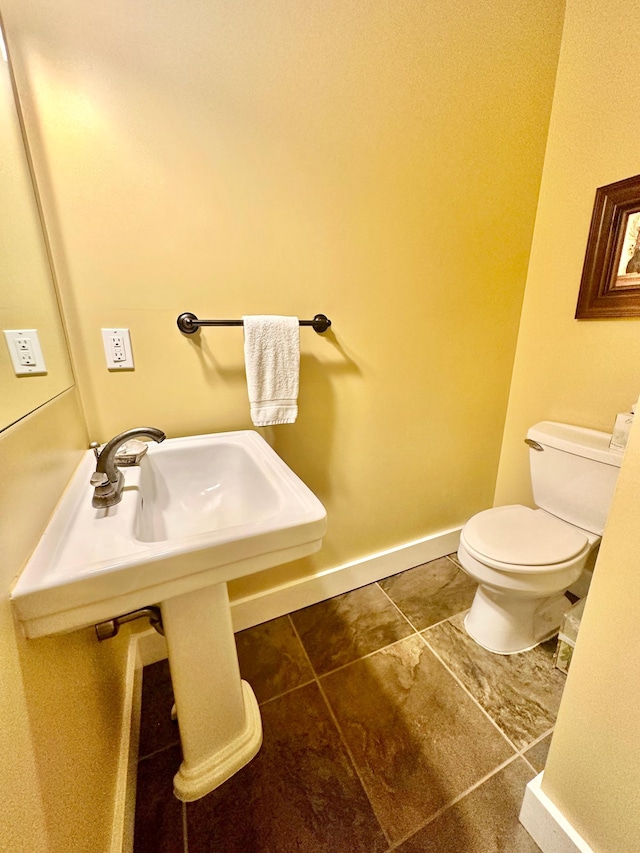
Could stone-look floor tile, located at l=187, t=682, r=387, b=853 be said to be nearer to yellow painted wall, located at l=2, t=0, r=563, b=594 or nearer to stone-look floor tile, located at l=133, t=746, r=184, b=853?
stone-look floor tile, located at l=133, t=746, r=184, b=853

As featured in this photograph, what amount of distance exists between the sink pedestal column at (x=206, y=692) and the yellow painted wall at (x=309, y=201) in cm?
47

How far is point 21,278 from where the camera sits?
0.72m

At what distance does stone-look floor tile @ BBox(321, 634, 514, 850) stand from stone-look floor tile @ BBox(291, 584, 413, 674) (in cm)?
5

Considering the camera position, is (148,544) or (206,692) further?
(206,692)

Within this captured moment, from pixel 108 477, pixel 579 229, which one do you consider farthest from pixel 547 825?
pixel 579 229

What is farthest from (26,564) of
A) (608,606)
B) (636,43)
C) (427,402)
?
(636,43)

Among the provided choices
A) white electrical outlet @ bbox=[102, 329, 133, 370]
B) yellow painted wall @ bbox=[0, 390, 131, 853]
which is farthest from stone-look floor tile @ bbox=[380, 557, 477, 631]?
white electrical outlet @ bbox=[102, 329, 133, 370]

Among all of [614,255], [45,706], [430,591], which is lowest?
[430,591]

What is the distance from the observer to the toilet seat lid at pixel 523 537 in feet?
3.64

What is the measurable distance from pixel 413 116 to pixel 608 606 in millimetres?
1500

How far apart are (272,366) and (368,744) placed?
1.19 m

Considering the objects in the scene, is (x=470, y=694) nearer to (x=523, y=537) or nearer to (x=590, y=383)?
(x=523, y=537)

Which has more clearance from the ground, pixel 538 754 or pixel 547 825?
pixel 547 825

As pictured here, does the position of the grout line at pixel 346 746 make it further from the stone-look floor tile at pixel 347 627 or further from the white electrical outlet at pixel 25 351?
the white electrical outlet at pixel 25 351
